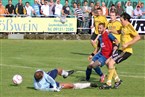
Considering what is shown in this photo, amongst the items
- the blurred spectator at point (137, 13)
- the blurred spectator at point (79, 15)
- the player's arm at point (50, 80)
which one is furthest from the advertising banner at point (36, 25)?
the player's arm at point (50, 80)

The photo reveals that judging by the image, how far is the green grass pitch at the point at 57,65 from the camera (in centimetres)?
1388

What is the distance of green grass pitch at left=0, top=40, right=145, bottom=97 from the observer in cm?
1388

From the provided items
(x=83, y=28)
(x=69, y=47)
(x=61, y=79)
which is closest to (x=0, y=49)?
(x=69, y=47)

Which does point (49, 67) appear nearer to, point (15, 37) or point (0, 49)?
point (0, 49)

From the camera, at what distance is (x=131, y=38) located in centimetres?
1542

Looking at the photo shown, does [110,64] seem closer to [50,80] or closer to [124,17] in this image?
[124,17]

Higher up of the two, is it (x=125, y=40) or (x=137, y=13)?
(x=125, y=40)

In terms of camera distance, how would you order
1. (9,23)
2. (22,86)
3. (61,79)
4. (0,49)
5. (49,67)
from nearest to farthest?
(22,86)
(61,79)
(49,67)
(0,49)
(9,23)

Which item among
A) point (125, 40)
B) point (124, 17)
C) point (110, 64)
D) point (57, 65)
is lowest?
point (57, 65)

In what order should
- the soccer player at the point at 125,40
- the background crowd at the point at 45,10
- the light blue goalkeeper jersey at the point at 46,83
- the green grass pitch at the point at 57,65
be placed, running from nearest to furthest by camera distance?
the light blue goalkeeper jersey at the point at 46,83, the green grass pitch at the point at 57,65, the soccer player at the point at 125,40, the background crowd at the point at 45,10

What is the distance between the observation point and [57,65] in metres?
20.4

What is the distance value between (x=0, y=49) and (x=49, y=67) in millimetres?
7614

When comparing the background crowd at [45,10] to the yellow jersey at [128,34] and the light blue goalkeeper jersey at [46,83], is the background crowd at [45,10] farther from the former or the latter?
the light blue goalkeeper jersey at [46,83]

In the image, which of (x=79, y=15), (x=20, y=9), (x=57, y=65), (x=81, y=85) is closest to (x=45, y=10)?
(x=20, y=9)
